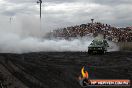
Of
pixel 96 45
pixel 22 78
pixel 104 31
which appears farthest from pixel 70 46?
pixel 22 78

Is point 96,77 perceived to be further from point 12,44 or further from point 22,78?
point 12,44

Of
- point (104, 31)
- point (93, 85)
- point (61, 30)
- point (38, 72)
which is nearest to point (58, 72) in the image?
point (38, 72)

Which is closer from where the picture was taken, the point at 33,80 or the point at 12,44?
the point at 33,80

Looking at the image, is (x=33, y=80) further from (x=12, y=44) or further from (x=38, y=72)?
(x=12, y=44)

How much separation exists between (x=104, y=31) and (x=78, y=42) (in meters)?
19.2

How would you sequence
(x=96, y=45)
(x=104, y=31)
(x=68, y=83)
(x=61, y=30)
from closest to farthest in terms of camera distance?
(x=68, y=83) → (x=96, y=45) → (x=104, y=31) → (x=61, y=30)

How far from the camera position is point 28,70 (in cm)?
2000

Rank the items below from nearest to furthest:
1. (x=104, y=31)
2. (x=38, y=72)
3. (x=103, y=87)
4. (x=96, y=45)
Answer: (x=103, y=87)
(x=38, y=72)
(x=96, y=45)
(x=104, y=31)

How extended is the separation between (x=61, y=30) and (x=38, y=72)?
55381mm

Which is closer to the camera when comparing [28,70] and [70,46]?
[28,70]

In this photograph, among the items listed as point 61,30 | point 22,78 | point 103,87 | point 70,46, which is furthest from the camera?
point 61,30

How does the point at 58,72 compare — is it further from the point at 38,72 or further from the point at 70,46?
the point at 70,46

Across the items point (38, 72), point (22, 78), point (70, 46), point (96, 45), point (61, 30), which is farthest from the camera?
point (61, 30)

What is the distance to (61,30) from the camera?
245 feet
